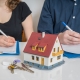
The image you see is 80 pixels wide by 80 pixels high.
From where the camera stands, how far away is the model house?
716mm

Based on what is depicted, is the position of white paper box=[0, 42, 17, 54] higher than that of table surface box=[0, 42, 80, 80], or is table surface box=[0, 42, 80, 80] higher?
white paper box=[0, 42, 17, 54]

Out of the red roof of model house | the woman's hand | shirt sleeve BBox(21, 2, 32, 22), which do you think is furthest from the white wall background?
the red roof of model house

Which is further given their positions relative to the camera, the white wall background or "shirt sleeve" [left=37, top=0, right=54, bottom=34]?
the white wall background

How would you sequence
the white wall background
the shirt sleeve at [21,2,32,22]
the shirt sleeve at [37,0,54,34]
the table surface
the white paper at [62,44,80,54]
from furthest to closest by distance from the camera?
the white wall background, the shirt sleeve at [21,2,32,22], the shirt sleeve at [37,0,54,34], the white paper at [62,44,80,54], the table surface

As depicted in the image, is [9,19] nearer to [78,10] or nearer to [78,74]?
[78,10]

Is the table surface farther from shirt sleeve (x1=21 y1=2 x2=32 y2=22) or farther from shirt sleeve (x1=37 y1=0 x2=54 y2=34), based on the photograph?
shirt sleeve (x1=21 y1=2 x2=32 y2=22)

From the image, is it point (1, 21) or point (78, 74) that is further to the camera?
point (1, 21)

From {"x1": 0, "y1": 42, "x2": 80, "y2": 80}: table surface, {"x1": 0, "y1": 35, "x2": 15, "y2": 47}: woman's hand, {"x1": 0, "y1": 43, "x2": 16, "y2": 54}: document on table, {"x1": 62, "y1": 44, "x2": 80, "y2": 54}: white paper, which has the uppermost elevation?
{"x1": 0, "y1": 35, "x2": 15, "y2": 47}: woman's hand

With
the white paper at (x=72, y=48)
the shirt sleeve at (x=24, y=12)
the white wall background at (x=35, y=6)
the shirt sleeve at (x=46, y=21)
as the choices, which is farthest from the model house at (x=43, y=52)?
the white wall background at (x=35, y=6)

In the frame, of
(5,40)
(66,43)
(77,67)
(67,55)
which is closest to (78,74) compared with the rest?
(77,67)

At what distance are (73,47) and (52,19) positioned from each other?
457 mm

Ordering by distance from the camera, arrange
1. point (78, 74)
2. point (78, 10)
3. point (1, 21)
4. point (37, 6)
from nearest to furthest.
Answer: point (78, 74), point (78, 10), point (1, 21), point (37, 6)

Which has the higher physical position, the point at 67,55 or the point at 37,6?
the point at 37,6

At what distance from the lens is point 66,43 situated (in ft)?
3.26
